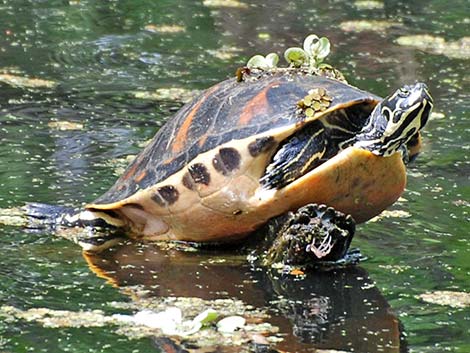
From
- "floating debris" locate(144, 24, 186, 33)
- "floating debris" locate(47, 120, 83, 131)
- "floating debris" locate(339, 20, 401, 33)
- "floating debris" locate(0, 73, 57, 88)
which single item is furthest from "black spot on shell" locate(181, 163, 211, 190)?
"floating debris" locate(339, 20, 401, 33)

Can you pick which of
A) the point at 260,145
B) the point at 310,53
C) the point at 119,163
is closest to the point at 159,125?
the point at 119,163

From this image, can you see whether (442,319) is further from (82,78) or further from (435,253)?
(82,78)

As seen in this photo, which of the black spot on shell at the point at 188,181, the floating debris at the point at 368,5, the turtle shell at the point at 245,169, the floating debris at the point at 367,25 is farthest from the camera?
the floating debris at the point at 368,5

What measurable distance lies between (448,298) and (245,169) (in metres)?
0.75

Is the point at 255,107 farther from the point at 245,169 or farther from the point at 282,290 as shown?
the point at 282,290

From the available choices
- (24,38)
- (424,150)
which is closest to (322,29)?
(24,38)

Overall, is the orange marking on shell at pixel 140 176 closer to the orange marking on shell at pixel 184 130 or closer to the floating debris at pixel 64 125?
the orange marking on shell at pixel 184 130

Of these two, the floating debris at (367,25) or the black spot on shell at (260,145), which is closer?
the black spot on shell at (260,145)

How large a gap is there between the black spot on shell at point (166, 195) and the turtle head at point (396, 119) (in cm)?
62

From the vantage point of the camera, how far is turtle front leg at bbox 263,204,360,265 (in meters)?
3.66

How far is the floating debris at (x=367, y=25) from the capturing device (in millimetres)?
7875

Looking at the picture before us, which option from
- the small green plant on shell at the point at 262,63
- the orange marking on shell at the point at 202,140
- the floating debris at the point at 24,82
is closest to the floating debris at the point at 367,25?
the floating debris at the point at 24,82

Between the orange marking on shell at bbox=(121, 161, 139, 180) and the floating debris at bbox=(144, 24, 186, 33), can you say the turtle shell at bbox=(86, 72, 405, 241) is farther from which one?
the floating debris at bbox=(144, 24, 186, 33)

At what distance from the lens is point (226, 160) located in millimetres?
3812
